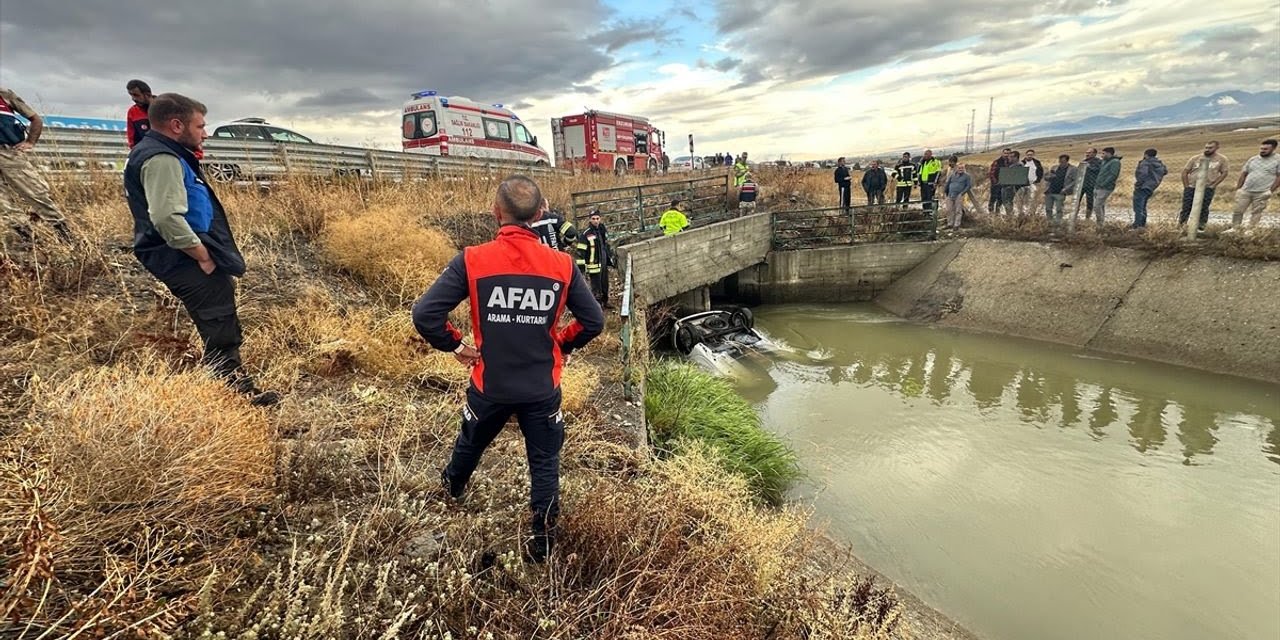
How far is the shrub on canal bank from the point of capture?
5.27 m

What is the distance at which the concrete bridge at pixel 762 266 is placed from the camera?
12148 millimetres

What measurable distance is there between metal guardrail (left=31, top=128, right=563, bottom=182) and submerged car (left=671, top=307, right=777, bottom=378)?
17.9 feet

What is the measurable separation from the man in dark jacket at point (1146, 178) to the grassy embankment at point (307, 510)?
1087 cm

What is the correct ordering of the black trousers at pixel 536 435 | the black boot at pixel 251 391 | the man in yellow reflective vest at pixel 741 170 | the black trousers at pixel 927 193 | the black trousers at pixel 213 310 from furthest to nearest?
1. the man in yellow reflective vest at pixel 741 170
2. the black trousers at pixel 927 193
3. the black boot at pixel 251 391
4. the black trousers at pixel 213 310
5. the black trousers at pixel 536 435

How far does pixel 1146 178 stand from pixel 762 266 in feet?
25.7

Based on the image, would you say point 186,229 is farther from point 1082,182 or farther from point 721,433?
point 1082,182

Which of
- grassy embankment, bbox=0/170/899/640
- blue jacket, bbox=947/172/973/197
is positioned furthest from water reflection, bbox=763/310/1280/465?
grassy embankment, bbox=0/170/899/640

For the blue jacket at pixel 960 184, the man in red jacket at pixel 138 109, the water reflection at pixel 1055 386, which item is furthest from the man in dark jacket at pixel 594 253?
the blue jacket at pixel 960 184

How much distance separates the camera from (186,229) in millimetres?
2934

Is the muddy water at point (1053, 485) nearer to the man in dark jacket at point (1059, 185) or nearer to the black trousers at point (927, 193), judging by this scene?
the man in dark jacket at point (1059, 185)

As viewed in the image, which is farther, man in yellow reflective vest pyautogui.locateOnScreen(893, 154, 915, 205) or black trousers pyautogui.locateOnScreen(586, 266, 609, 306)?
man in yellow reflective vest pyautogui.locateOnScreen(893, 154, 915, 205)

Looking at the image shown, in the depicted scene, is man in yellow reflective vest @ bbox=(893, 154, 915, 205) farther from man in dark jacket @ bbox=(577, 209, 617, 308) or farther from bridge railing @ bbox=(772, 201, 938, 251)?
man in dark jacket @ bbox=(577, 209, 617, 308)

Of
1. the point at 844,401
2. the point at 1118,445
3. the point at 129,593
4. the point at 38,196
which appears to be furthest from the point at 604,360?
the point at 1118,445

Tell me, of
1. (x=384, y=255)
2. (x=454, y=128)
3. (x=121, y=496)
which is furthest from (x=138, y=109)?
(x=454, y=128)
